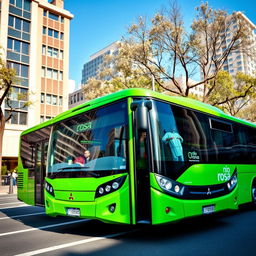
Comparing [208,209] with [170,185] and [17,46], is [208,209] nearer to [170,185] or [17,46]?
[170,185]

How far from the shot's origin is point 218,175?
6.49 metres

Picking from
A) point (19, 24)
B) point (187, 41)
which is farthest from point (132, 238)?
point (19, 24)

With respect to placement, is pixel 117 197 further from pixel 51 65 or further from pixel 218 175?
pixel 51 65

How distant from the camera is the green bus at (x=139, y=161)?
501 cm

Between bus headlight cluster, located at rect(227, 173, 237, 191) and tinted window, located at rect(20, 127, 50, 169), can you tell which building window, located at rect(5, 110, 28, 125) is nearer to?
tinted window, located at rect(20, 127, 50, 169)

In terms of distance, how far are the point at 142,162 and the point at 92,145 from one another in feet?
4.00

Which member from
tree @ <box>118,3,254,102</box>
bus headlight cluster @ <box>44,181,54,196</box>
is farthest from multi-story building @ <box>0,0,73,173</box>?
bus headlight cluster @ <box>44,181,54,196</box>

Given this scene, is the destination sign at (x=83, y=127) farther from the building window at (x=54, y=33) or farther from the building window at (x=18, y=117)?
the building window at (x=54, y=33)

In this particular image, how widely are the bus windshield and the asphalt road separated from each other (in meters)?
1.35

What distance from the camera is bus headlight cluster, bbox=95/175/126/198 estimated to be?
509 centimetres

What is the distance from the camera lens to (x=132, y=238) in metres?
5.48

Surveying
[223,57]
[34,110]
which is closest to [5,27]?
[34,110]

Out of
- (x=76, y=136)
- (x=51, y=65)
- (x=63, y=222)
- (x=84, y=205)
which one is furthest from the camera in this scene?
(x=51, y=65)

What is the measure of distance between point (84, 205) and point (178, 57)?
1747 centimetres
